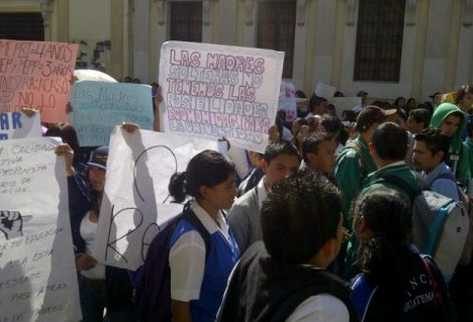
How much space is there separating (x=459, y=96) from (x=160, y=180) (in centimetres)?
488

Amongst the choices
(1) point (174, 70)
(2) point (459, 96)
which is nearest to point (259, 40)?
(2) point (459, 96)

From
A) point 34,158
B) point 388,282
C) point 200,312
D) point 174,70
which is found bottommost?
point 200,312

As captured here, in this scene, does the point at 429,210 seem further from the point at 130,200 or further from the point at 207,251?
the point at 130,200

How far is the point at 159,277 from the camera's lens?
2219 mm

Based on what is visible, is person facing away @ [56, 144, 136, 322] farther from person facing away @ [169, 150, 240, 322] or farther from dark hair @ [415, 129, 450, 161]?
dark hair @ [415, 129, 450, 161]

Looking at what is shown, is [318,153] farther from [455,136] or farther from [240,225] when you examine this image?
[455,136]

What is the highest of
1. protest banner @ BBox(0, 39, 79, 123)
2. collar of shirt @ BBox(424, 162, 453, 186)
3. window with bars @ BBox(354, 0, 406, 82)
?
window with bars @ BBox(354, 0, 406, 82)

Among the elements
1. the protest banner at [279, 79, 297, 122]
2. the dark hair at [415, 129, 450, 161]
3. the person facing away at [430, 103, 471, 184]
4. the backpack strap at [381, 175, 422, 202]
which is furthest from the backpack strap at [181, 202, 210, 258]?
the protest banner at [279, 79, 297, 122]

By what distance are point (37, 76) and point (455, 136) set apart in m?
3.48

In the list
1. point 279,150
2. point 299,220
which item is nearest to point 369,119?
point 279,150

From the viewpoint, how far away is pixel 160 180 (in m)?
2.83

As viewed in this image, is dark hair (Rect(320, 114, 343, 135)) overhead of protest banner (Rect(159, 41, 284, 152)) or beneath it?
beneath

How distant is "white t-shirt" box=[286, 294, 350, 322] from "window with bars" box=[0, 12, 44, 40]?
1823cm

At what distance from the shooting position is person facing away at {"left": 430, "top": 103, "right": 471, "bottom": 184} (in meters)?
4.86
